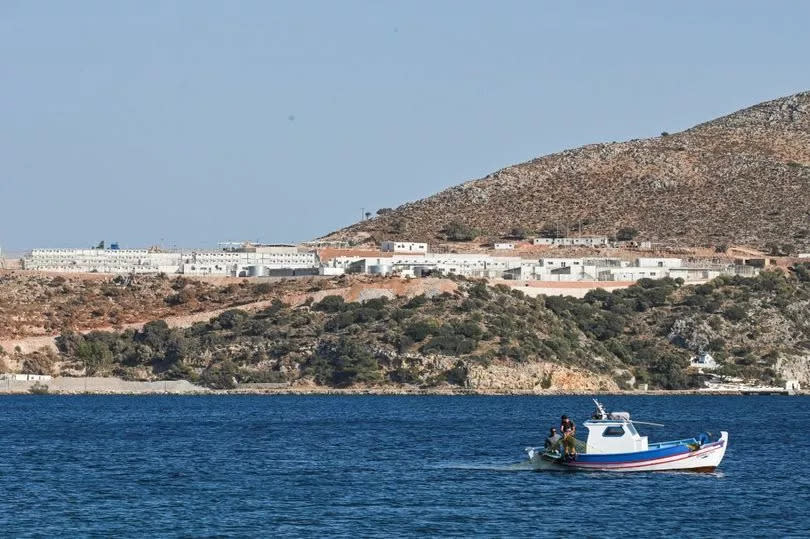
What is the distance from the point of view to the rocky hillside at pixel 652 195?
171 metres

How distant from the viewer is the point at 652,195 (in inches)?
7092

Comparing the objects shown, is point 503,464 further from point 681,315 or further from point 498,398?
point 681,315

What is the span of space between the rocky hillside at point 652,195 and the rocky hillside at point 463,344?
91.2ft

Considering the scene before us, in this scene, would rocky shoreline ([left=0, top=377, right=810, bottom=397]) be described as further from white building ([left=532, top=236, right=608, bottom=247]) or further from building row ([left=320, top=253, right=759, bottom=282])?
white building ([left=532, top=236, right=608, bottom=247])

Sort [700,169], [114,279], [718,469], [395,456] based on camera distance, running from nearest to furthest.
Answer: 1. [718,469]
2. [395,456]
3. [114,279]
4. [700,169]

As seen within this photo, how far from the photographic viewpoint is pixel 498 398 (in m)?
119

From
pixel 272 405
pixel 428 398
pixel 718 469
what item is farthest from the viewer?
pixel 428 398

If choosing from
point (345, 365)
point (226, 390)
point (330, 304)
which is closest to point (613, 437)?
point (345, 365)

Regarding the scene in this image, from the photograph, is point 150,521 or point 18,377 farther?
point 18,377

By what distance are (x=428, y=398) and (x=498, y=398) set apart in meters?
5.07

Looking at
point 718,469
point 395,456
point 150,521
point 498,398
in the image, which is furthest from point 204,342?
point 150,521

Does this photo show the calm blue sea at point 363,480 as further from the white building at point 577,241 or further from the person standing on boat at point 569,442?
the white building at point 577,241

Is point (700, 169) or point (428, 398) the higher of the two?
point (700, 169)

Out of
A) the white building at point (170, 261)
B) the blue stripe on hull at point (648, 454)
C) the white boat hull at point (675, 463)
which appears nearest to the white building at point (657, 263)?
the white building at point (170, 261)
